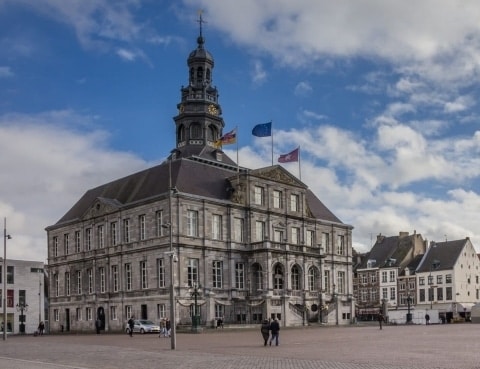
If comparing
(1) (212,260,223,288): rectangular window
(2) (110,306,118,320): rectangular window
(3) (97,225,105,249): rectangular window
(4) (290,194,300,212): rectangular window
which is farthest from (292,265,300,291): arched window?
(3) (97,225,105,249): rectangular window

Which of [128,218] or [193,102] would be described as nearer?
[128,218]

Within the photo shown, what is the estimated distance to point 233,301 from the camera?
70125 millimetres

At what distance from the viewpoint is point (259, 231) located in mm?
74000

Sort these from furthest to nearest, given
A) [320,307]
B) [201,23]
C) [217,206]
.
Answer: [201,23]
[320,307]
[217,206]

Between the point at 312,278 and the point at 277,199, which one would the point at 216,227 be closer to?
the point at 277,199

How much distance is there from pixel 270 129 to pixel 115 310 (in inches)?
951

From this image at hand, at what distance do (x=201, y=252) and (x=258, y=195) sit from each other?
9789 mm

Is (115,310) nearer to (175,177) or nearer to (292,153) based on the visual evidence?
(175,177)

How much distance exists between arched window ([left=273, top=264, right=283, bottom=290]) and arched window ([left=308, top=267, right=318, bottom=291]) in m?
5.12

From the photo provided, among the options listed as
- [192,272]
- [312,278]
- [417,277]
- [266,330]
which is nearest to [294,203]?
[312,278]

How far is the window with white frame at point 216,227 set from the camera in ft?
230

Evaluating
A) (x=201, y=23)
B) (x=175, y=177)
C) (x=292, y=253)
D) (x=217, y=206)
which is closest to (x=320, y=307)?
(x=292, y=253)

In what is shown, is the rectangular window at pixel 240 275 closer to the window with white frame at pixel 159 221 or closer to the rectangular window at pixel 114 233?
the window with white frame at pixel 159 221

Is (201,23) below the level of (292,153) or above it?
above
